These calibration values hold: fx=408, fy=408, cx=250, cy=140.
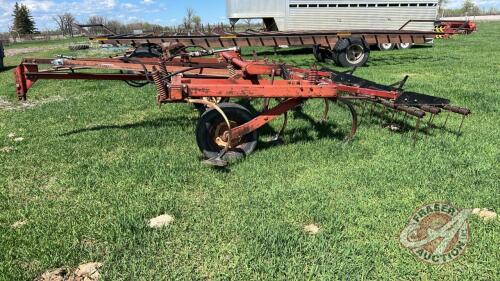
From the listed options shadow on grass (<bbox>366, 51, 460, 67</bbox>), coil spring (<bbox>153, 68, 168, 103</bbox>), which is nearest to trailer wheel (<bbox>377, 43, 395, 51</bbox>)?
shadow on grass (<bbox>366, 51, 460, 67</bbox>)

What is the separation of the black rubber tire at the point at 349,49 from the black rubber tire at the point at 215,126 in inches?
361

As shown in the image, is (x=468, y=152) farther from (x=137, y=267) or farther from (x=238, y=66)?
(x=137, y=267)

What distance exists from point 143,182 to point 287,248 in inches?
76.0

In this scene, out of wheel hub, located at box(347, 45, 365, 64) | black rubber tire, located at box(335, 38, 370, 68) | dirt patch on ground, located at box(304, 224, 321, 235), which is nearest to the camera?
dirt patch on ground, located at box(304, 224, 321, 235)

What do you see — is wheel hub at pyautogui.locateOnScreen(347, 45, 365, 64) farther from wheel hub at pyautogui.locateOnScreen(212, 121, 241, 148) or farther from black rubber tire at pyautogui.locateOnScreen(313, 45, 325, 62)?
wheel hub at pyautogui.locateOnScreen(212, 121, 241, 148)

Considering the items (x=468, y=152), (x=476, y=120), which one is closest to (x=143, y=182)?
(x=468, y=152)

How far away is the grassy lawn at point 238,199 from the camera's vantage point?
3002 mm

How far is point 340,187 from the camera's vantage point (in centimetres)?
412

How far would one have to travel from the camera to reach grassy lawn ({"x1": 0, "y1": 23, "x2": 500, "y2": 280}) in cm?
300

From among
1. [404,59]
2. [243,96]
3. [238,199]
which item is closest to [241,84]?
[243,96]

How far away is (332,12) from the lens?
17.2 meters

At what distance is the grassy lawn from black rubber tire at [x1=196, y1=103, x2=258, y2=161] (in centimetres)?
17

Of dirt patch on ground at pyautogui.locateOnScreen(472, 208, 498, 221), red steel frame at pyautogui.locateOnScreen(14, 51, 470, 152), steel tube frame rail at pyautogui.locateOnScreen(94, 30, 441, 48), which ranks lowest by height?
dirt patch on ground at pyautogui.locateOnScreen(472, 208, 498, 221)

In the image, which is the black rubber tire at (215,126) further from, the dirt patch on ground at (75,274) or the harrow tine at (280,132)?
the dirt patch on ground at (75,274)
